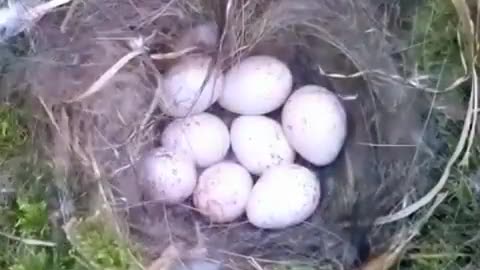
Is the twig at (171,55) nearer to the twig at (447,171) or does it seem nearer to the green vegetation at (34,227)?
the green vegetation at (34,227)

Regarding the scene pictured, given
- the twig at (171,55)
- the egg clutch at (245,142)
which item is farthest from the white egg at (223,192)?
the twig at (171,55)

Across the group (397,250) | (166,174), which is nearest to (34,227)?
(166,174)

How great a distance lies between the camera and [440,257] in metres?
1.25

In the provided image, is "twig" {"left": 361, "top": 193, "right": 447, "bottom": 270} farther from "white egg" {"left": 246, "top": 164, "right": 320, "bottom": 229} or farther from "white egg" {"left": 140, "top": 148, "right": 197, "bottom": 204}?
"white egg" {"left": 140, "top": 148, "right": 197, "bottom": 204}

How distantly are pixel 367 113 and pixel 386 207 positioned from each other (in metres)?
0.11

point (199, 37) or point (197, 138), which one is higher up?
point (199, 37)

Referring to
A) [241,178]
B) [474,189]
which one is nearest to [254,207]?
[241,178]

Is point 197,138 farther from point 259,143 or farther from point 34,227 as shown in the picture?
point 34,227

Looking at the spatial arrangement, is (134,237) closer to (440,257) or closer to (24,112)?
(24,112)

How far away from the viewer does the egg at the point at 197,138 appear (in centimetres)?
133

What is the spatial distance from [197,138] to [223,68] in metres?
0.09

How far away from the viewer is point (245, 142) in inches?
52.4

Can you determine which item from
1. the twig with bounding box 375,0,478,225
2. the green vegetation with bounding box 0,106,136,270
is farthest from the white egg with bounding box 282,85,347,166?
the green vegetation with bounding box 0,106,136,270

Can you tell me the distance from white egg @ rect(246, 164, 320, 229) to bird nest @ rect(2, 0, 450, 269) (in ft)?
0.06
